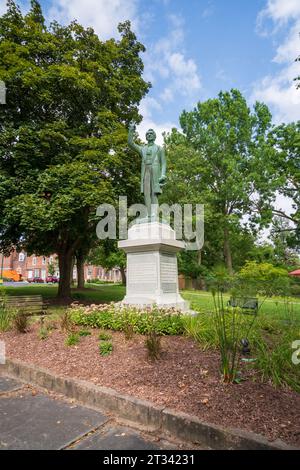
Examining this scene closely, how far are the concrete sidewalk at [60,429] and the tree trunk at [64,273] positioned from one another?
1334 cm

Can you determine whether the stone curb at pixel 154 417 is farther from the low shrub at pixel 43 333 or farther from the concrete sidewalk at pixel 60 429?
the low shrub at pixel 43 333

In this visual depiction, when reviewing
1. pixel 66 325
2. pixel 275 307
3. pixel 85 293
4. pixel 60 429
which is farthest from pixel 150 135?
pixel 85 293

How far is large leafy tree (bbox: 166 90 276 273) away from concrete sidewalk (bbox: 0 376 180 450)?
25883mm

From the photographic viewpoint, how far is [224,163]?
3005 cm

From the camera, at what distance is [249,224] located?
3172 centimetres

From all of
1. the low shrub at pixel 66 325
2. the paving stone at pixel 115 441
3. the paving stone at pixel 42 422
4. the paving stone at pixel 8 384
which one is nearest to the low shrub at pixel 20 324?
the low shrub at pixel 66 325

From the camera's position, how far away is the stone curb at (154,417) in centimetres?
293

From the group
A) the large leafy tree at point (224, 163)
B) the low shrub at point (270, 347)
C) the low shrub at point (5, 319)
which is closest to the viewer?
the low shrub at point (270, 347)

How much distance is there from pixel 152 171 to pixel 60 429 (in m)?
7.11

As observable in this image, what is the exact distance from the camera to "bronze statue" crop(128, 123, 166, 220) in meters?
9.20

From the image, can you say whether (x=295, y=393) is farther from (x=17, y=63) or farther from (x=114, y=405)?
(x=17, y=63)

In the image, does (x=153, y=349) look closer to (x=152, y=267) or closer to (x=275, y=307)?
(x=152, y=267)

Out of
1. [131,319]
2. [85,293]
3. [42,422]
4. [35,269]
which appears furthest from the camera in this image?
[35,269]
